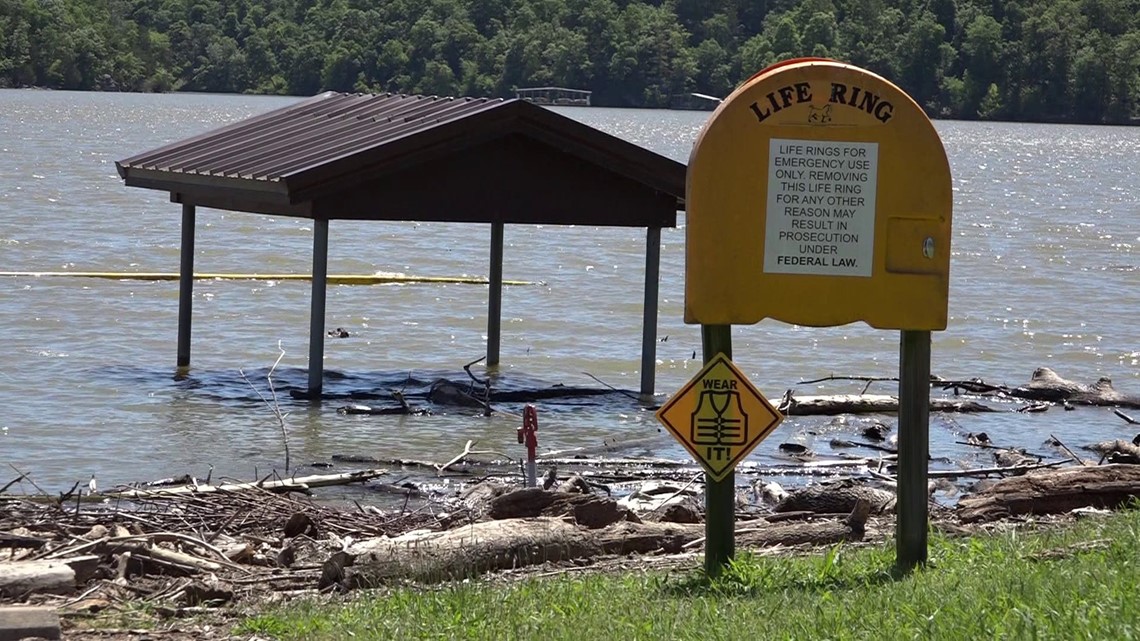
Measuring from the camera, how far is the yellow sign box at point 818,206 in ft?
26.9

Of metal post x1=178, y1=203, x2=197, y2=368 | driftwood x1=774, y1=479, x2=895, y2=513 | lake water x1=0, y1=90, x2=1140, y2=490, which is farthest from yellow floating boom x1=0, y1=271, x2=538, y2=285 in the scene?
driftwood x1=774, y1=479, x2=895, y2=513

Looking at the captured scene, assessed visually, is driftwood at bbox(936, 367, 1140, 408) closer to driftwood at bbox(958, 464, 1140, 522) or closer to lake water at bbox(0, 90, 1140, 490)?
lake water at bbox(0, 90, 1140, 490)

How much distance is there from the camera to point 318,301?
1609 centimetres

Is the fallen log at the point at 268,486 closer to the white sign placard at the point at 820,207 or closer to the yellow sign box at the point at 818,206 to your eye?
the yellow sign box at the point at 818,206

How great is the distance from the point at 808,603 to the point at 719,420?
3.65ft

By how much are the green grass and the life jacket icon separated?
1.84 feet

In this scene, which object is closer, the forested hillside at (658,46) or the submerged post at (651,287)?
the submerged post at (651,287)

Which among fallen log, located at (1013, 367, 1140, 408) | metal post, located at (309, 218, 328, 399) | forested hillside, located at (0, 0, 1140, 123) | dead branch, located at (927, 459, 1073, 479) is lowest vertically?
dead branch, located at (927, 459, 1073, 479)

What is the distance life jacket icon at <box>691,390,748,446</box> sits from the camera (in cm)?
831

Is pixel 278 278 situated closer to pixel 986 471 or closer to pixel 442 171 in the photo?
pixel 442 171

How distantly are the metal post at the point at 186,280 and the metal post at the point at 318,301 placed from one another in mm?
2342

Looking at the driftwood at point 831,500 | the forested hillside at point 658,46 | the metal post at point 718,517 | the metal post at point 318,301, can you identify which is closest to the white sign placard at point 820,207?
the metal post at point 718,517

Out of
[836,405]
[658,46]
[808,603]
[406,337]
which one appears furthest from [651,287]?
[658,46]

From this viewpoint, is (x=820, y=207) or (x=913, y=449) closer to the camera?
(x=820, y=207)
